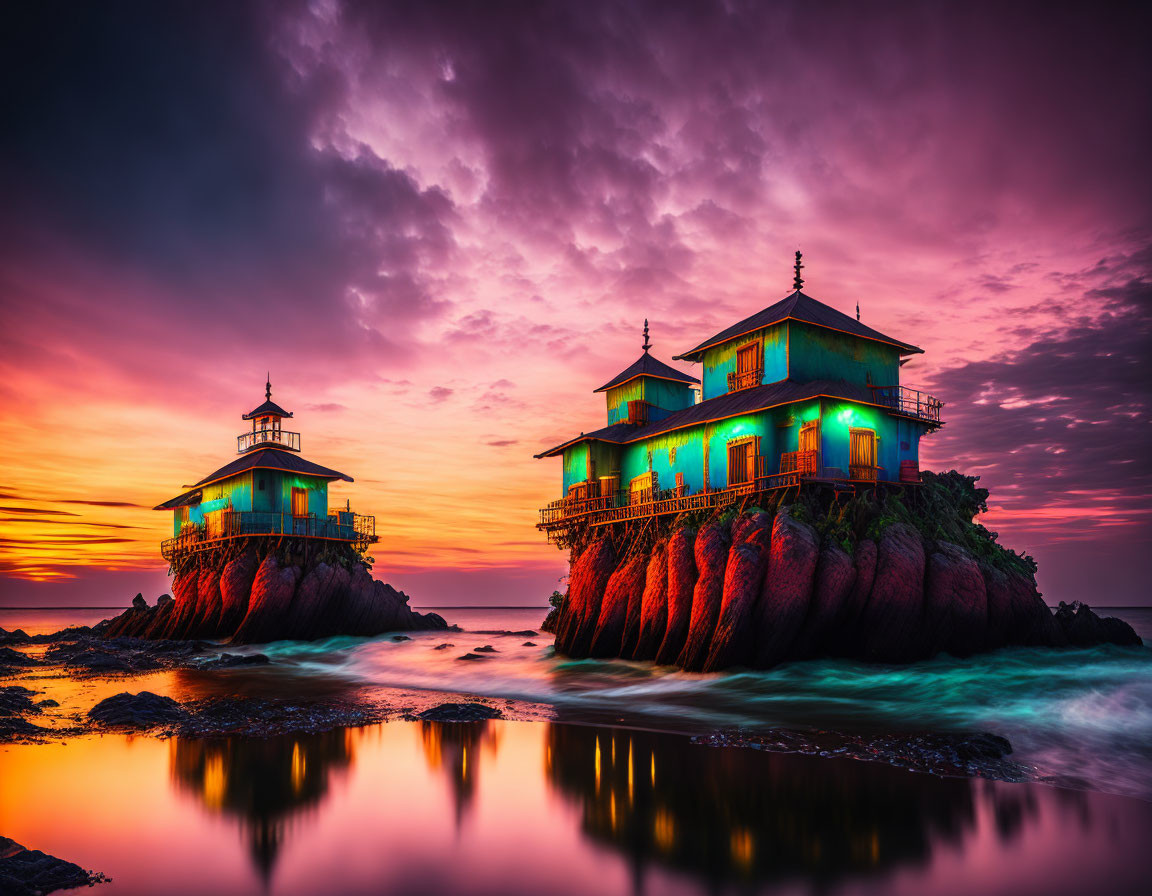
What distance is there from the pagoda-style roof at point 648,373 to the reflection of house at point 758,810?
33960mm

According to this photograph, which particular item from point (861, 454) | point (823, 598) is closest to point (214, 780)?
point (823, 598)

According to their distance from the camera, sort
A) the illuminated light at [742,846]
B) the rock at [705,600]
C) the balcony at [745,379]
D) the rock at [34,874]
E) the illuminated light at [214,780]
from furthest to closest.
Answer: the balcony at [745,379] → the rock at [705,600] → the illuminated light at [214,780] → the illuminated light at [742,846] → the rock at [34,874]

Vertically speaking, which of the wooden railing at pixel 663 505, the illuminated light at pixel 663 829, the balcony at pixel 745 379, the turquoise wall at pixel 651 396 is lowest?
the illuminated light at pixel 663 829

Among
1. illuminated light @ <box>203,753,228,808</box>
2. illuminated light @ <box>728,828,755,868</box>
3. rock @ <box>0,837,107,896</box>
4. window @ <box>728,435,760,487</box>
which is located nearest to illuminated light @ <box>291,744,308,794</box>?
illuminated light @ <box>203,753,228,808</box>

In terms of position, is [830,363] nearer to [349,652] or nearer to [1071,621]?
[1071,621]

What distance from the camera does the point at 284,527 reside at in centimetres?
5716

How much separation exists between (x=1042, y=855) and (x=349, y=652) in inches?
1738

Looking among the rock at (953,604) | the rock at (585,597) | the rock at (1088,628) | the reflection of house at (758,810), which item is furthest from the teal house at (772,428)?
the reflection of house at (758,810)

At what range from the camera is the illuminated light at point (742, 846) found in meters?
11.4

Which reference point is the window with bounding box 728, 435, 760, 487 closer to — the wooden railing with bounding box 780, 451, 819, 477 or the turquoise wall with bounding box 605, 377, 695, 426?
the wooden railing with bounding box 780, 451, 819, 477

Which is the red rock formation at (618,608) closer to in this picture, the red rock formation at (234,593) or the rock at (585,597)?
the rock at (585,597)

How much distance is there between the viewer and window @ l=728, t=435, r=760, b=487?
35.1 metres

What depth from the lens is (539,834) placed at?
43.2ft

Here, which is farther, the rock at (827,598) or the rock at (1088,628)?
the rock at (1088,628)
